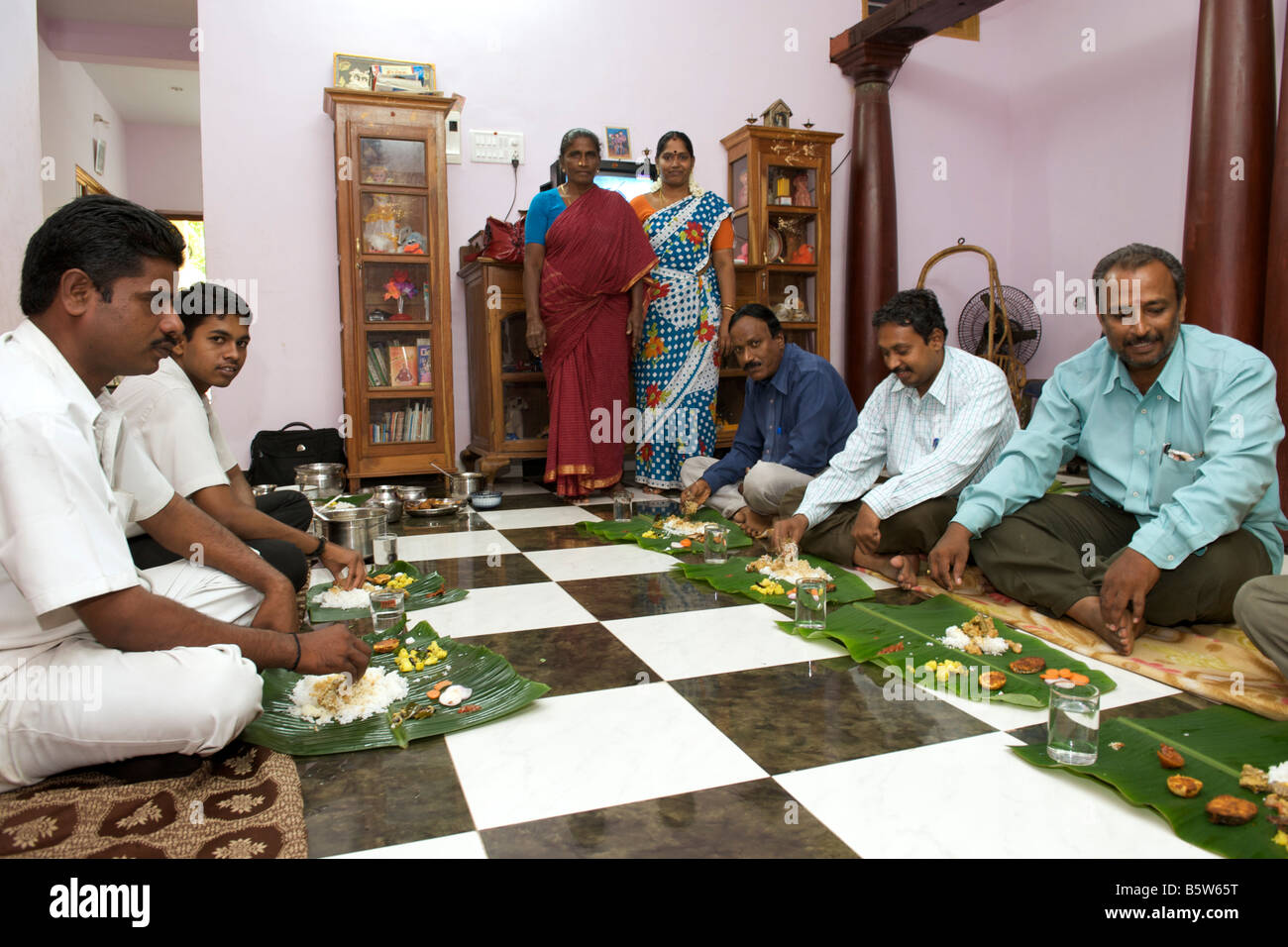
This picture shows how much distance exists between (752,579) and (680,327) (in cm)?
210

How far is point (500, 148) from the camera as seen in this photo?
482 centimetres

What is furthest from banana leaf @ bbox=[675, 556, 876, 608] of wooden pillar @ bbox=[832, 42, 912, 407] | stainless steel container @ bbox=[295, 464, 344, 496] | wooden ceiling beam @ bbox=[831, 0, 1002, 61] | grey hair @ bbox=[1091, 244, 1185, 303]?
wooden ceiling beam @ bbox=[831, 0, 1002, 61]

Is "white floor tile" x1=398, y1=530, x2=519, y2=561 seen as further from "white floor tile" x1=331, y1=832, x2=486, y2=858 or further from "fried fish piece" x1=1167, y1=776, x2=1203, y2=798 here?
"fried fish piece" x1=1167, y1=776, x2=1203, y2=798

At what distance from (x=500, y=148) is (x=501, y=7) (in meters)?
0.77

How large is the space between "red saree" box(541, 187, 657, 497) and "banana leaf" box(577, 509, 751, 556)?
0.69 m

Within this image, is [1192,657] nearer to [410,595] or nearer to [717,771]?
[717,771]

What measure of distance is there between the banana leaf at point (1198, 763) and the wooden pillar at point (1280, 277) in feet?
7.46

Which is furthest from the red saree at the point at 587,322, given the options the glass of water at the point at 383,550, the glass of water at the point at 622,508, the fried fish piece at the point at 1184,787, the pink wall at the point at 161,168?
the pink wall at the point at 161,168

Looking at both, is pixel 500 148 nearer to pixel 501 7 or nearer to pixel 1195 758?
pixel 501 7

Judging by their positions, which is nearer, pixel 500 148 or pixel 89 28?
pixel 500 148

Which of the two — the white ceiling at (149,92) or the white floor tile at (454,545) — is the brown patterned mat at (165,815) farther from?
the white ceiling at (149,92)

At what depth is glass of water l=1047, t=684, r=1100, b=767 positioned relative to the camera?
1328 mm
